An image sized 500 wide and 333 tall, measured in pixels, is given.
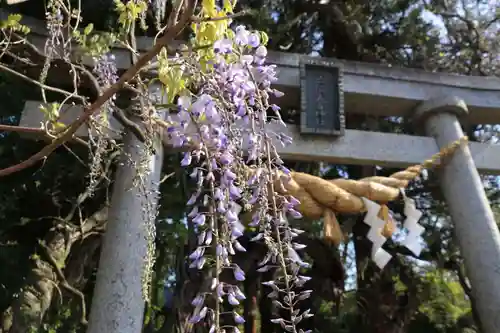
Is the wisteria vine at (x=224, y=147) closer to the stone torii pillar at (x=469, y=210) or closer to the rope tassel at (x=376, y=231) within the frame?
the rope tassel at (x=376, y=231)

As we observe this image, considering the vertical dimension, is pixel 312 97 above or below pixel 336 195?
above

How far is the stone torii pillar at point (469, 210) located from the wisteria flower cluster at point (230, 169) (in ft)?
5.06

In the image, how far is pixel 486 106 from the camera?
303cm

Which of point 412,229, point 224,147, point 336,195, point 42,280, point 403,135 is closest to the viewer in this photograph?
point 224,147

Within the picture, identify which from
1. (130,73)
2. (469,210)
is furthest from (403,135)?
(130,73)

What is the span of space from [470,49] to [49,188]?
377 centimetres

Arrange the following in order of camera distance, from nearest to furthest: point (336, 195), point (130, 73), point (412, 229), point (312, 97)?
point (130, 73) < point (336, 195) < point (412, 229) < point (312, 97)

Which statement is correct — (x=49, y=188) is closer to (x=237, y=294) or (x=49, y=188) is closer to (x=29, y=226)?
(x=29, y=226)

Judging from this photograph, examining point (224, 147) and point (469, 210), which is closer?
point (224, 147)

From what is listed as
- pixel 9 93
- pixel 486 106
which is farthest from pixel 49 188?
pixel 486 106

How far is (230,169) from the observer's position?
1272 mm

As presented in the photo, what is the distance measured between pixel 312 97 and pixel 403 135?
1.96ft

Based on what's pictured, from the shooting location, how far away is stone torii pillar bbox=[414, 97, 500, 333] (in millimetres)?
2365

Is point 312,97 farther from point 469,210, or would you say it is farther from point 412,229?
point 469,210
